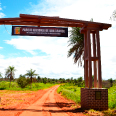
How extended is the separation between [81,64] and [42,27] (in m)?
8.14

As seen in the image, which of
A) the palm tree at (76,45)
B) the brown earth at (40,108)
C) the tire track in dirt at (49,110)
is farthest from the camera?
the palm tree at (76,45)

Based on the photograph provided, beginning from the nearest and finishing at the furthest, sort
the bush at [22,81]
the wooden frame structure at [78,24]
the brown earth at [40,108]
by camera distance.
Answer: the brown earth at [40,108] < the wooden frame structure at [78,24] < the bush at [22,81]

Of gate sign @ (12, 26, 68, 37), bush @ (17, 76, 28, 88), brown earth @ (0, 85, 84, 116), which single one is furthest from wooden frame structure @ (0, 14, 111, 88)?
bush @ (17, 76, 28, 88)

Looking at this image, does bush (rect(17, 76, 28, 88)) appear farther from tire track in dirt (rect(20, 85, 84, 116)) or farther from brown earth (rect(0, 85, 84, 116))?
tire track in dirt (rect(20, 85, 84, 116))

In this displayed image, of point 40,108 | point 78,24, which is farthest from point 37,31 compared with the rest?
point 40,108

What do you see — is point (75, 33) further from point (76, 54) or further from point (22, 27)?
point (22, 27)

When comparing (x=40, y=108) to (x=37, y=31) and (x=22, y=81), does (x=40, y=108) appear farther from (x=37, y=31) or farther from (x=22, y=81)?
(x=22, y=81)

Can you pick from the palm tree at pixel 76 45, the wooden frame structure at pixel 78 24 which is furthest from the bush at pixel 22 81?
the wooden frame structure at pixel 78 24

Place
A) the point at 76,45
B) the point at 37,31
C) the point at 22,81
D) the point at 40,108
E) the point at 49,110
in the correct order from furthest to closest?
the point at 22,81 → the point at 76,45 → the point at 37,31 → the point at 40,108 → the point at 49,110

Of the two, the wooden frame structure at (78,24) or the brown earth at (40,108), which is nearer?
the brown earth at (40,108)

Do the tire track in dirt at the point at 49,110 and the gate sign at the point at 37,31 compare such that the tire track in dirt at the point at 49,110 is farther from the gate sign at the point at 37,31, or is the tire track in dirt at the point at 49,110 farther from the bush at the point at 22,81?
Result: the bush at the point at 22,81

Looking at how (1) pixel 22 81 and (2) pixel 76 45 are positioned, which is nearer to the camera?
(2) pixel 76 45

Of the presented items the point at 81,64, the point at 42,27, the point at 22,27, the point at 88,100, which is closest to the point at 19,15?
the point at 22,27

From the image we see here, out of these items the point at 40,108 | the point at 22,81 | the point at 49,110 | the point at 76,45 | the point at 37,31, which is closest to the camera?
the point at 49,110
